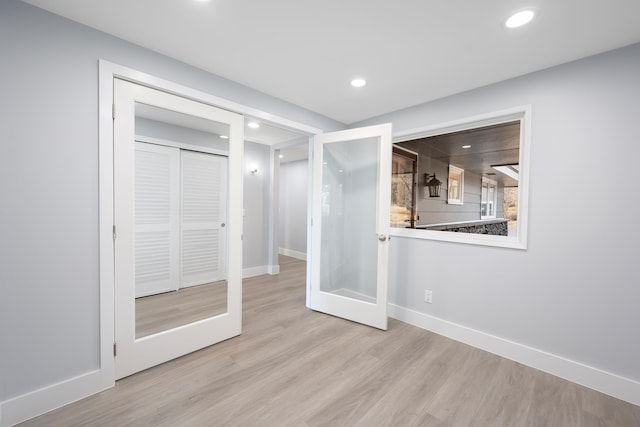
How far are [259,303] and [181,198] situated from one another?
1.77 meters

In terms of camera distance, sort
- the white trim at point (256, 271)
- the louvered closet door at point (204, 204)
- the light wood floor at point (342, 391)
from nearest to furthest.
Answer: the light wood floor at point (342, 391) → the louvered closet door at point (204, 204) → the white trim at point (256, 271)

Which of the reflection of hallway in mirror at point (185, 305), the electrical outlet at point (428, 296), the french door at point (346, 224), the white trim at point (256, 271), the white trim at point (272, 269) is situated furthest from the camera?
the white trim at point (272, 269)

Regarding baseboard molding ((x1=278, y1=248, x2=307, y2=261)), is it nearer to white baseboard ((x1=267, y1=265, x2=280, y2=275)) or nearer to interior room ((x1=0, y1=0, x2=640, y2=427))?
white baseboard ((x1=267, y1=265, x2=280, y2=275))

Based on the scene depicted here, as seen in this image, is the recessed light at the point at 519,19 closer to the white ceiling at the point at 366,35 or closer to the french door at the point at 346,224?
the white ceiling at the point at 366,35

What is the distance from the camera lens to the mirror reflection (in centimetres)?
329

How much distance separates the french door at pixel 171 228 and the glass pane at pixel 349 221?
1166mm

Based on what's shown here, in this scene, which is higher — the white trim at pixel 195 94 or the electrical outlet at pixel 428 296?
the white trim at pixel 195 94

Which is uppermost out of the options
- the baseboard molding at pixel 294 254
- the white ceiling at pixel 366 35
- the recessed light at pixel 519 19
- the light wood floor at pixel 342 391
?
the white ceiling at pixel 366 35

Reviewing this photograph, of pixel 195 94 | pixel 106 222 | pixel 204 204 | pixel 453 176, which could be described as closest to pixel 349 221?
pixel 204 204

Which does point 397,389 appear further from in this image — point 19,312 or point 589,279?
point 19,312

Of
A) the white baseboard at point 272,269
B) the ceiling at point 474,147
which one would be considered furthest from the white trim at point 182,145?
the white baseboard at point 272,269

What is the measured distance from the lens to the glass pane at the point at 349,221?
10.2 feet

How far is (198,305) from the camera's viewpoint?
8.08 feet

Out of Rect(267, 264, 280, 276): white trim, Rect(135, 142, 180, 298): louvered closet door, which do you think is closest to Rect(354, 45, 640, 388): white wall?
Rect(135, 142, 180, 298): louvered closet door
